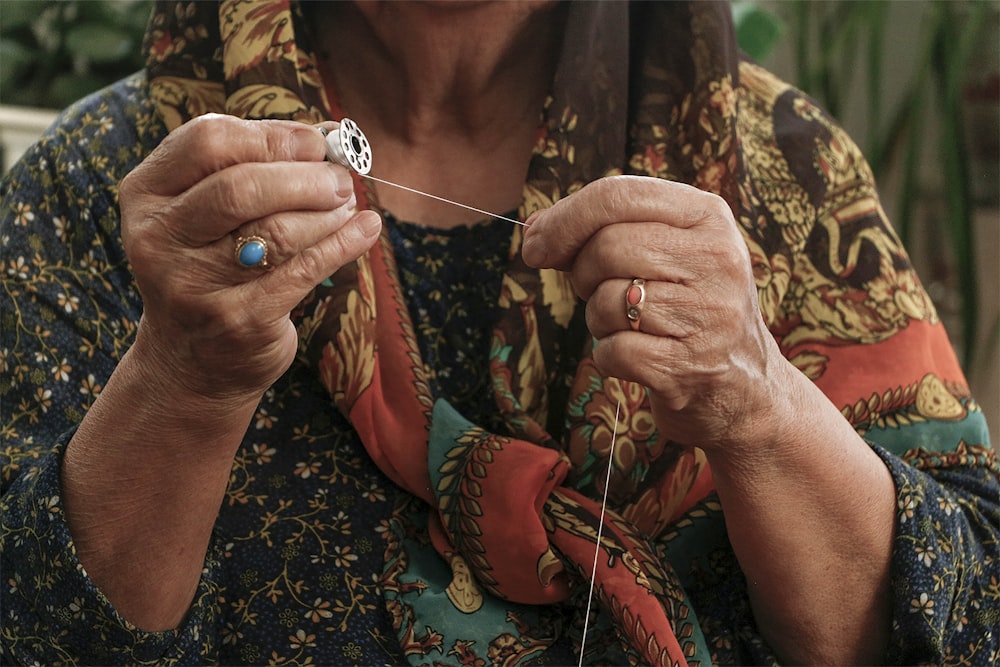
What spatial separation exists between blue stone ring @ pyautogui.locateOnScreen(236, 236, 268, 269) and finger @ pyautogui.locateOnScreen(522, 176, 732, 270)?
22cm

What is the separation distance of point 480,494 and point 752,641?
1.01ft

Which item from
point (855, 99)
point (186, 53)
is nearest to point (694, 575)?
point (186, 53)

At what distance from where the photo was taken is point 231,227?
0.67m

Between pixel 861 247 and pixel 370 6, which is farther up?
pixel 370 6

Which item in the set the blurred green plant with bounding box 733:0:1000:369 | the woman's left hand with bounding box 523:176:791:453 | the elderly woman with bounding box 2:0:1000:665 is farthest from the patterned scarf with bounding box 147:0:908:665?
the blurred green plant with bounding box 733:0:1000:369

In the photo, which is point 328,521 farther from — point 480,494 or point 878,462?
point 878,462

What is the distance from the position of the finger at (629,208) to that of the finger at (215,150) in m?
0.19

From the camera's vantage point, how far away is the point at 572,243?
29.7 inches

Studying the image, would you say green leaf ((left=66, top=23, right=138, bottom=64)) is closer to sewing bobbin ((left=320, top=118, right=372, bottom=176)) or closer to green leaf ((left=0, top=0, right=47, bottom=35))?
green leaf ((left=0, top=0, right=47, bottom=35))

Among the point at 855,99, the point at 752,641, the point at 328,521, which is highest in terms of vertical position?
the point at 328,521

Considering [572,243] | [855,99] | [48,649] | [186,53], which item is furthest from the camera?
[855,99]

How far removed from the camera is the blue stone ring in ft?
2.19

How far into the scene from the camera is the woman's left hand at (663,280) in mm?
Result: 725

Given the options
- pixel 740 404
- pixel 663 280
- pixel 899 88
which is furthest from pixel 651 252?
pixel 899 88
